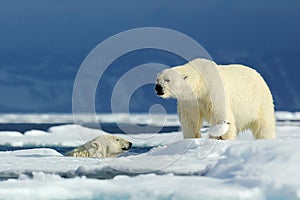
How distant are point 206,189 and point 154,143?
9.81 metres

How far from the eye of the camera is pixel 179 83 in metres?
6.63

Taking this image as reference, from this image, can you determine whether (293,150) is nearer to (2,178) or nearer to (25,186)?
(25,186)

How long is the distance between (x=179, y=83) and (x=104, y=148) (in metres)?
1.95

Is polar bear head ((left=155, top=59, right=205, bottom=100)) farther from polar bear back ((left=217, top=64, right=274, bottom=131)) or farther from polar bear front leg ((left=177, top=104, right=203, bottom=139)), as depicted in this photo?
polar bear back ((left=217, top=64, right=274, bottom=131))

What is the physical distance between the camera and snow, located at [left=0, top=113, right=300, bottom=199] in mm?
4473

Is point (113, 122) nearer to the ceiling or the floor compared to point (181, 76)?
nearer to the floor

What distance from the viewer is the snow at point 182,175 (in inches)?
176

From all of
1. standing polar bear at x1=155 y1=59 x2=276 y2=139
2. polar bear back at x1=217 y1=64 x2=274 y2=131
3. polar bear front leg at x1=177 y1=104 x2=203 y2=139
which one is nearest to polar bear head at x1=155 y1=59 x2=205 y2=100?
standing polar bear at x1=155 y1=59 x2=276 y2=139

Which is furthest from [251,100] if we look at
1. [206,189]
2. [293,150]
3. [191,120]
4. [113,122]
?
[113,122]

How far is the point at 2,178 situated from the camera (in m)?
5.87

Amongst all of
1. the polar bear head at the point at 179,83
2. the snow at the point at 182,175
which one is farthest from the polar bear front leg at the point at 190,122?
the snow at the point at 182,175

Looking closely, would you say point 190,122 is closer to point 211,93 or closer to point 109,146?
point 211,93

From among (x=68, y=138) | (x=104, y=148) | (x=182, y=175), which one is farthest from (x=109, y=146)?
(x=68, y=138)

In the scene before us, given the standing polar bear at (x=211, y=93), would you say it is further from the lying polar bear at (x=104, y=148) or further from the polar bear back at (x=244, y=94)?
the lying polar bear at (x=104, y=148)
